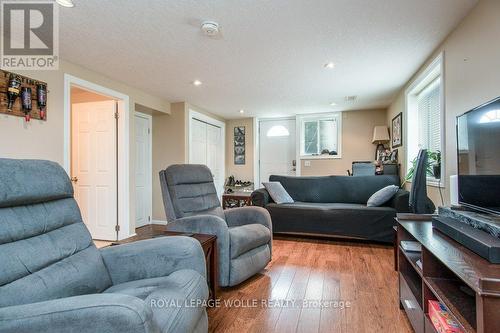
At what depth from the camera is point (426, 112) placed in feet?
10.8

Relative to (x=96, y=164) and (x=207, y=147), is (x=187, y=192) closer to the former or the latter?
(x=96, y=164)

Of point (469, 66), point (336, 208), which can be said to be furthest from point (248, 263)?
point (469, 66)

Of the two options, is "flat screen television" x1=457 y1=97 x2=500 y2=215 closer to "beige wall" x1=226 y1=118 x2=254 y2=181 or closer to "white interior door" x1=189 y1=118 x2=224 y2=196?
"white interior door" x1=189 y1=118 x2=224 y2=196

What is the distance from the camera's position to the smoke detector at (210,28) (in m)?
2.16

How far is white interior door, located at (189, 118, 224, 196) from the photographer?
509 centimetres

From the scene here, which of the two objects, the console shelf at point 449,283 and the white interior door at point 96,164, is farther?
the white interior door at point 96,164

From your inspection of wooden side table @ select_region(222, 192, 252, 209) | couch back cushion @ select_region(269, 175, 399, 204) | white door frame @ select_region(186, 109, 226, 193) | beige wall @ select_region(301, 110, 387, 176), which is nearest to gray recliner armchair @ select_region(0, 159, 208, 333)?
couch back cushion @ select_region(269, 175, 399, 204)

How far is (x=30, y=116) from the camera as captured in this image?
256 centimetres

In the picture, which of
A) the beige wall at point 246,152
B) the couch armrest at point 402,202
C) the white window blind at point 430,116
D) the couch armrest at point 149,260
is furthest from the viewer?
the beige wall at point 246,152

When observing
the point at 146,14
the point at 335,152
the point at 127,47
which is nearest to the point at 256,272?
the point at 146,14

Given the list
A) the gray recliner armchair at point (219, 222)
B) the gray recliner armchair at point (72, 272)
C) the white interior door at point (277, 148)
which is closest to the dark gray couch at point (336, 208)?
the gray recliner armchair at point (219, 222)

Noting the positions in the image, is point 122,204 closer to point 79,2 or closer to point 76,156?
point 76,156

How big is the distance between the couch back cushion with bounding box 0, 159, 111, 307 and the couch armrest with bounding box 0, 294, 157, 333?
0.26 m
